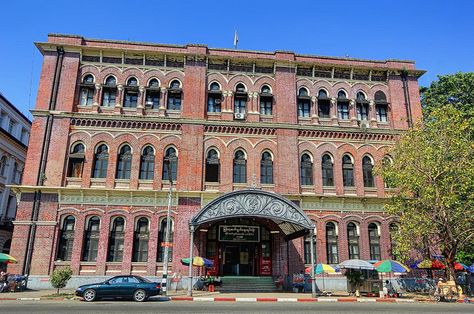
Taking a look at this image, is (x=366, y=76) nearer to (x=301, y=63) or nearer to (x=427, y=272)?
(x=301, y=63)

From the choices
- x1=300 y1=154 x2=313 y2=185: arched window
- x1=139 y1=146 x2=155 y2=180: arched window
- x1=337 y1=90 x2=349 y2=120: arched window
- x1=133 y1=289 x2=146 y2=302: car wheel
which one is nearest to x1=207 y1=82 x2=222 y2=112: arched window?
x1=139 y1=146 x2=155 y2=180: arched window

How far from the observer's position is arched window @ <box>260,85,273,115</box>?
2725cm

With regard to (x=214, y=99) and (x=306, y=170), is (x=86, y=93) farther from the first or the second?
(x=306, y=170)

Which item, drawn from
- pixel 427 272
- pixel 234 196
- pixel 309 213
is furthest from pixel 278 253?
pixel 427 272

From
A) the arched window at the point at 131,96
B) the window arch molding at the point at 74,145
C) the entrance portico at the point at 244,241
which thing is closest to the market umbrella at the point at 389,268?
the entrance portico at the point at 244,241

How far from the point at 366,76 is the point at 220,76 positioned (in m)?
12.0

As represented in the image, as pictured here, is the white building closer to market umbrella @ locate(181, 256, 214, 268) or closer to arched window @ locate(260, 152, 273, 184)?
market umbrella @ locate(181, 256, 214, 268)

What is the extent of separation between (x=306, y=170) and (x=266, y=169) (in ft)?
9.81

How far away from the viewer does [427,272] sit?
24.6 metres

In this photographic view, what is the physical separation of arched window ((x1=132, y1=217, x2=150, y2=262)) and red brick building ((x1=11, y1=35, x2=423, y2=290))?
0.22ft

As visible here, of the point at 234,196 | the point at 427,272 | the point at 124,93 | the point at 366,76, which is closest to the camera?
the point at 234,196

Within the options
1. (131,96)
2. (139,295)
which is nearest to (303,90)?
(131,96)

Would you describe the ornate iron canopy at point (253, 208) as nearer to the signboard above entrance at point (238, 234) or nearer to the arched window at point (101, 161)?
the signboard above entrance at point (238, 234)

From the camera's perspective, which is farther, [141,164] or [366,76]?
[366,76]
